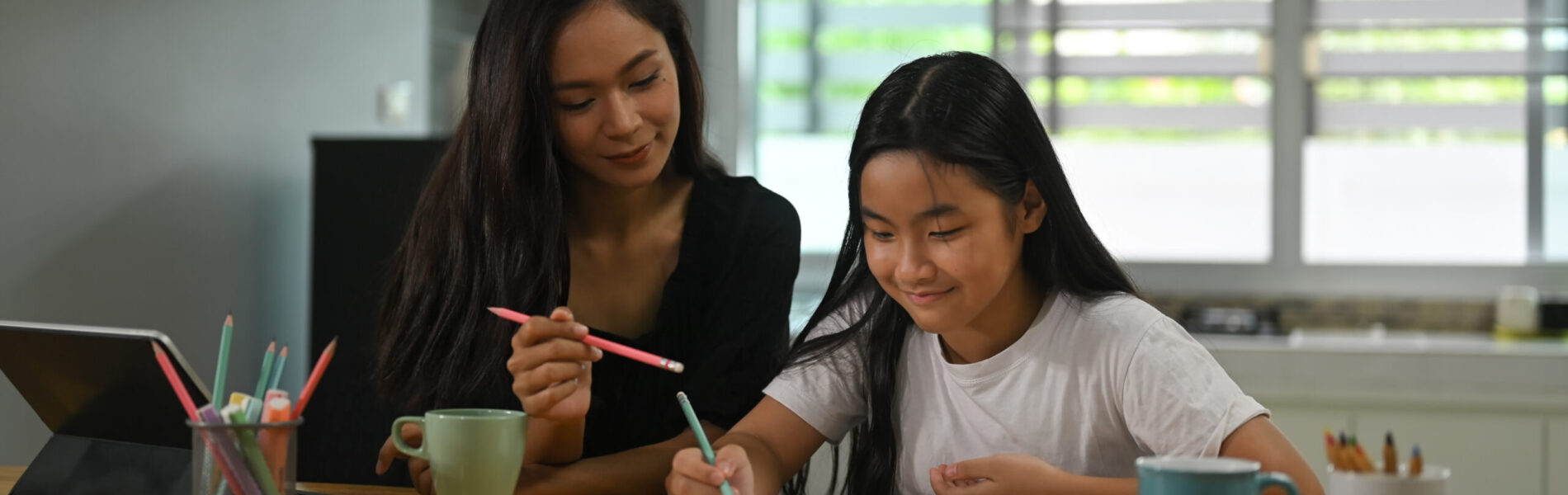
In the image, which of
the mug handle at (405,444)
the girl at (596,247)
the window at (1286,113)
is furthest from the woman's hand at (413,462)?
the window at (1286,113)

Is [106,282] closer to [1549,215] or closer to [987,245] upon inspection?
[987,245]

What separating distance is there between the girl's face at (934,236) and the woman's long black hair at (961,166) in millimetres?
18

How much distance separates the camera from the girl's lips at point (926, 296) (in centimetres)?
128

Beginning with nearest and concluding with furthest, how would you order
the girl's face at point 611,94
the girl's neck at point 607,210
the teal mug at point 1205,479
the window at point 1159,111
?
the teal mug at point 1205,479
the girl's face at point 611,94
the girl's neck at point 607,210
the window at point 1159,111

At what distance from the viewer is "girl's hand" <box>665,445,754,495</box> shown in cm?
116

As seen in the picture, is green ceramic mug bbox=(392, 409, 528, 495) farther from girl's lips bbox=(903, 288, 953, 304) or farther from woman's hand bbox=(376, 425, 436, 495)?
girl's lips bbox=(903, 288, 953, 304)

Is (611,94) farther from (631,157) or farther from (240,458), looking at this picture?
(240,458)

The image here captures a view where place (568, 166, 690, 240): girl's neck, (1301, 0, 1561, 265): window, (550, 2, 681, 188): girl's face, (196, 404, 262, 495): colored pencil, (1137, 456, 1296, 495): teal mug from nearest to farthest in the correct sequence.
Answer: (1137, 456, 1296, 495): teal mug → (196, 404, 262, 495): colored pencil → (550, 2, 681, 188): girl's face → (568, 166, 690, 240): girl's neck → (1301, 0, 1561, 265): window

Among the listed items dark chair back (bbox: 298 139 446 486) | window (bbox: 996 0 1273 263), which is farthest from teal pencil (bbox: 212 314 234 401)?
window (bbox: 996 0 1273 263)

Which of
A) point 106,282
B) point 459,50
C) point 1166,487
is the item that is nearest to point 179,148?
point 106,282

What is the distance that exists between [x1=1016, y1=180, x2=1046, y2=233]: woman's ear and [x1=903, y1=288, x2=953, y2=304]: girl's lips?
11cm

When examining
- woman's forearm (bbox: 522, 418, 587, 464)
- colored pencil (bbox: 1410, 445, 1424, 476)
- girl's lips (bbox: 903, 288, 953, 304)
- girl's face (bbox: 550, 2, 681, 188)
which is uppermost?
girl's face (bbox: 550, 2, 681, 188)

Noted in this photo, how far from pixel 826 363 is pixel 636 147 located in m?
0.31

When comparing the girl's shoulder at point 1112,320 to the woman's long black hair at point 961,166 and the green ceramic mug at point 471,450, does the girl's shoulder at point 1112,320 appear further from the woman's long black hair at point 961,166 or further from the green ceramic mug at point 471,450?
the green ceramic mug at point 471,450
